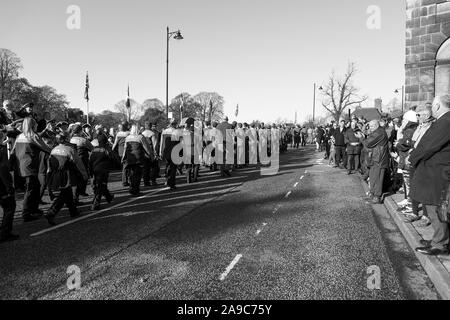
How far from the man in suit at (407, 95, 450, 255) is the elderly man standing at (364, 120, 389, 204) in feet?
13.5

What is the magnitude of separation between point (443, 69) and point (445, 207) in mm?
13396

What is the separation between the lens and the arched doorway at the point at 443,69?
15.5 metres

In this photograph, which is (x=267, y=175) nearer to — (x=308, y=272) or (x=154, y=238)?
(x=154, y=238)

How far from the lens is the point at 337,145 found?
57.0 ft

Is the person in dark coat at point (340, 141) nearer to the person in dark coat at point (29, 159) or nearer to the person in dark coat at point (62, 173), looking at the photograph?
the person in dark coat at point (62, 173)

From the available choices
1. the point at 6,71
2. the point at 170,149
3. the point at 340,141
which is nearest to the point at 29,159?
the point at 170,149

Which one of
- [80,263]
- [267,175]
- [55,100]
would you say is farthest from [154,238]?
[55,100]

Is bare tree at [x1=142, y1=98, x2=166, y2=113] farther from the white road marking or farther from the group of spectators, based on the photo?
the white road marking

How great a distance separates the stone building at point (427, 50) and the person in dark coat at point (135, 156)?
11.6 meters

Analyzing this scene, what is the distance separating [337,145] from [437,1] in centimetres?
705

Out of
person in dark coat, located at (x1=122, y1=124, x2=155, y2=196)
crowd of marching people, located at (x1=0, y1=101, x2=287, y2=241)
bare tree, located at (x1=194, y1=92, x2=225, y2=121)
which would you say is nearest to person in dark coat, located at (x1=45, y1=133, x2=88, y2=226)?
crowd of marching people, located at (x1=0, y1=101, x2=287, y2=241)

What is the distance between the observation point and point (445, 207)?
15.6ft
